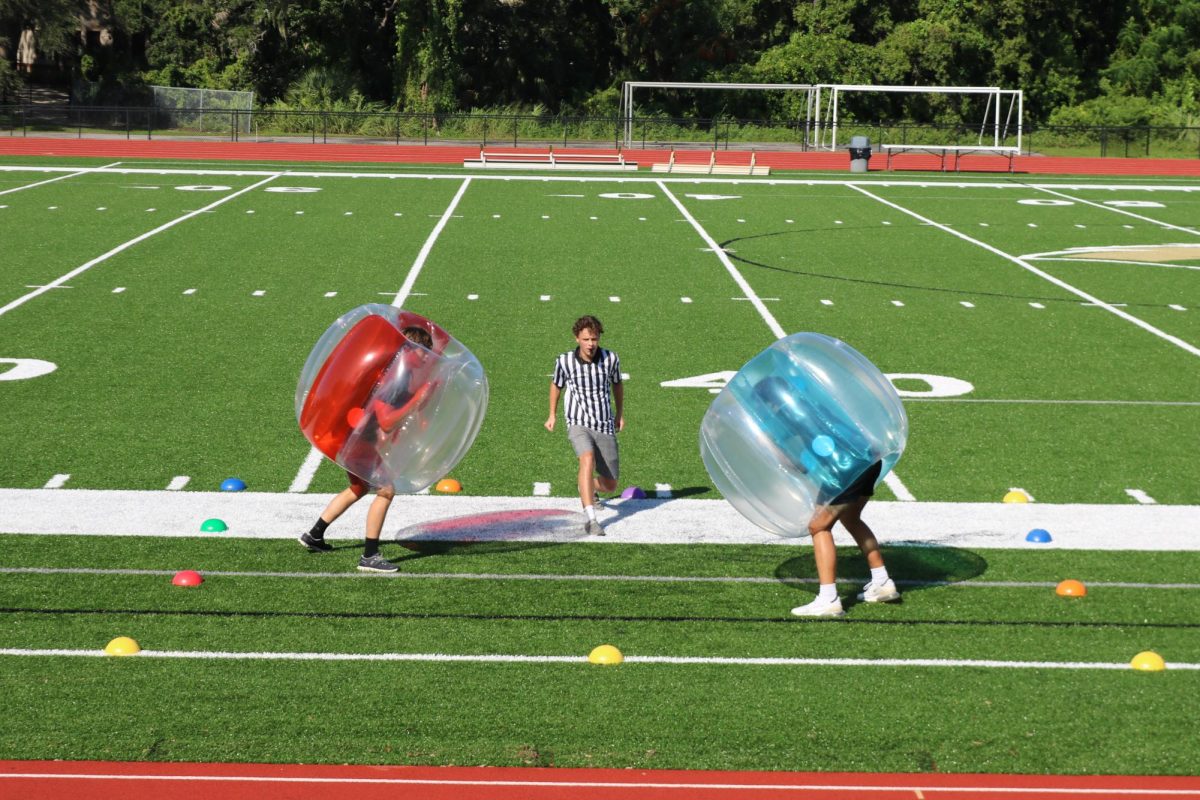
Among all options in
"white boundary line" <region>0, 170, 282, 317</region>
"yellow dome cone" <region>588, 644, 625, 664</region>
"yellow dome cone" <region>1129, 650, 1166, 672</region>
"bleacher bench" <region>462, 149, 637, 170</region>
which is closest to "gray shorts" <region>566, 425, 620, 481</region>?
"yellow dome cone" <region>588, 644, 625, 664</region>

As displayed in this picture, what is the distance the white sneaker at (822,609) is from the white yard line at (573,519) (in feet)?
5.31

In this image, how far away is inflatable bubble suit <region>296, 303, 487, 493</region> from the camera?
30.2 ft

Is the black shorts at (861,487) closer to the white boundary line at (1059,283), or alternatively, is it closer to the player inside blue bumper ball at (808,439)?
the player inside blue bumper ball at (808,439)

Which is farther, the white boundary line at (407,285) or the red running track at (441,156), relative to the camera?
the red running track at (441,156)

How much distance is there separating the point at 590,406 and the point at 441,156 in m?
38.5

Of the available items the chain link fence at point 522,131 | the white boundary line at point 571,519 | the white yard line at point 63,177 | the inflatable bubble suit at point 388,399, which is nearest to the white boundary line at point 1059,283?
the white boundary line at point 571,519

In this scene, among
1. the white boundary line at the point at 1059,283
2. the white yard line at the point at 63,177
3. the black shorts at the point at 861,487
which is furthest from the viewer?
the white yard line at the point at 63,177

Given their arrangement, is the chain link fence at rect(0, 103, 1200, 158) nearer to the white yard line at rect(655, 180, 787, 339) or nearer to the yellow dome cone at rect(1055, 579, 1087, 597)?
the white yard line at rect(655, 180, 787, 339)

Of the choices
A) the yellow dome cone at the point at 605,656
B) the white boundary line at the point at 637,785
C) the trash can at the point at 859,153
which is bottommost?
the white boundary line at the point at 637,785

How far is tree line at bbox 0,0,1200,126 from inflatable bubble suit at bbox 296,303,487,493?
186ft

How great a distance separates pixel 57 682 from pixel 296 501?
3.86 metres

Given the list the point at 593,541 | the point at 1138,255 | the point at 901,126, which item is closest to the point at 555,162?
the point at 901,126

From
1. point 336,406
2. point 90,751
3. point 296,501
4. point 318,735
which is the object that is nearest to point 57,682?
point 90,751

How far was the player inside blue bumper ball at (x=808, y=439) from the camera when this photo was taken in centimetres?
862
